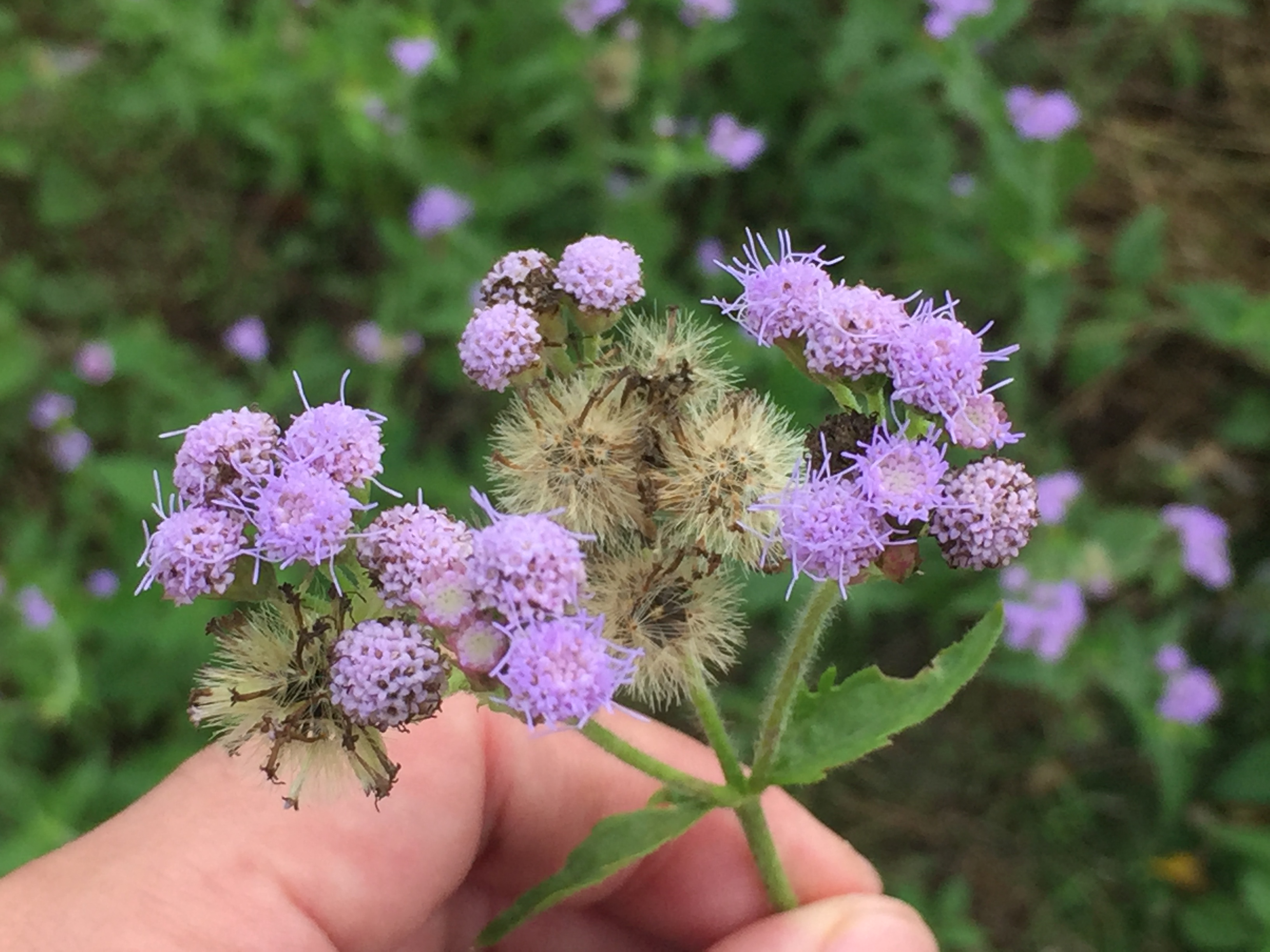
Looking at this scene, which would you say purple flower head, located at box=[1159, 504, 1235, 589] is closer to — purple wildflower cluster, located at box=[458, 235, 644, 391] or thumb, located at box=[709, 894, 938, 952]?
thumb, located at box=[709, 894, 938, 952]

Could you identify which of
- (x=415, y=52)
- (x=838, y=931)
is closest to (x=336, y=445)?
(x=838, y=931)

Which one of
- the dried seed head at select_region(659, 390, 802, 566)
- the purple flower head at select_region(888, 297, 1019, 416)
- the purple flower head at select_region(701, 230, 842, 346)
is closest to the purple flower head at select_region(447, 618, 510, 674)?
the dried seed head at select_region(659, 390, 802, 566)

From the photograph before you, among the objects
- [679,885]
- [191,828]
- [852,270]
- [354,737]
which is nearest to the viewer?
[354,737]

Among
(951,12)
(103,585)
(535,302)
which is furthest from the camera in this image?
(103,585)

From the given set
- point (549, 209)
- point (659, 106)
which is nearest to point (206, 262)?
point (549, 209)

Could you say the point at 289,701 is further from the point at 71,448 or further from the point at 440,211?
the point at 71,448

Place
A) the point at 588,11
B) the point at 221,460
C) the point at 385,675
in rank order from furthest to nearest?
the point at 588,11 < the point at 221,460 < the point at 385,675

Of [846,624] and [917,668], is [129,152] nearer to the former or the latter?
[846,624]

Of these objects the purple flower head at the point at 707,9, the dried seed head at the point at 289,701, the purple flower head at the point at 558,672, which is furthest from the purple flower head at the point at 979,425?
A: the purple flower head at the point at 707,9
